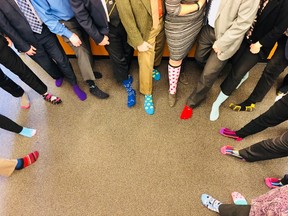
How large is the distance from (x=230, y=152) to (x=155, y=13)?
1272 millimetres

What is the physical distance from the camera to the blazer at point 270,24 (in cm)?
137

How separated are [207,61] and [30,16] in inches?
53.1

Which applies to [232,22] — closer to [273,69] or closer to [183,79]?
[273,69]

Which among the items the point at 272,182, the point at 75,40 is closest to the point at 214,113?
the point at 272,182

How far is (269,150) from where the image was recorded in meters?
1.62

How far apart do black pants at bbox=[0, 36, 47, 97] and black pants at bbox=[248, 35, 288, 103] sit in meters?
1.95

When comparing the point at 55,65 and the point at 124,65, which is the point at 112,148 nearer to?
the point at 124,65

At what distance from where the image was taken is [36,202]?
6.16ft

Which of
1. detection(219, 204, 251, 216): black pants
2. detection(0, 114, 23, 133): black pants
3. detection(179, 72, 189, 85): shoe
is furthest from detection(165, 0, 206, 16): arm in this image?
detection(0, 114, 23, 133): black pants

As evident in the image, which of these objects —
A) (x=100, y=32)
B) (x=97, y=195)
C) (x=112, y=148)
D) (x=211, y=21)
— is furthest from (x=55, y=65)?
(x=211, y=21)

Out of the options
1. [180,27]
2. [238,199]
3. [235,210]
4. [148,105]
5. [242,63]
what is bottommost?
[238,199]

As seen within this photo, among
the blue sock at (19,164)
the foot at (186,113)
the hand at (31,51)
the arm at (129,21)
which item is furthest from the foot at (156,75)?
the blue sock at (19,164)

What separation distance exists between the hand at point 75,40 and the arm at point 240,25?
106 cm

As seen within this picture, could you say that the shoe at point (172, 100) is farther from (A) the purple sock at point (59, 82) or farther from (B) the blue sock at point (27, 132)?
(B) the blue sock at point (27, 132)
